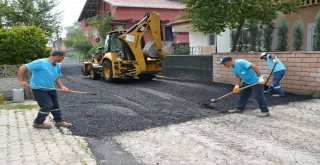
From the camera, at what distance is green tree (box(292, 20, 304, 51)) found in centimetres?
1226

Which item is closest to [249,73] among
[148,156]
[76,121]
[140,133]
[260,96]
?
[260,96]

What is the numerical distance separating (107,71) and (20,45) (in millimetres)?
4108

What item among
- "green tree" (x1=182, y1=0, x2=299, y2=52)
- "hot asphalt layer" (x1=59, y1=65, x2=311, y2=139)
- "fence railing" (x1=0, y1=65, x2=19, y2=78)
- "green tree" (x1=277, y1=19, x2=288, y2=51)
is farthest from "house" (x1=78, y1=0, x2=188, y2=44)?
"fence railing" (x1=0, y1=65, x2=19, y2=78)

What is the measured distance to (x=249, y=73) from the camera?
6961 millimetres

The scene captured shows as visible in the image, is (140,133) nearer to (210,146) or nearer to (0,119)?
(210,146)

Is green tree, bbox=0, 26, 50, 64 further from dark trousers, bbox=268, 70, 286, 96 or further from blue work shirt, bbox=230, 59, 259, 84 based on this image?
dark trousers, bbox=268, 70, 286, 96

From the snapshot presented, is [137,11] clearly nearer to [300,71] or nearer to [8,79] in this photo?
[8,79]

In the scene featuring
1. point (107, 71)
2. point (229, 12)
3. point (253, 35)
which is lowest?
point (107, 71)

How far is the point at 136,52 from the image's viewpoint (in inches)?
488

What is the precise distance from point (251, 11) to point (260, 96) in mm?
5835

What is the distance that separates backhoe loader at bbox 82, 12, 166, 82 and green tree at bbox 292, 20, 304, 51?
16.4ft

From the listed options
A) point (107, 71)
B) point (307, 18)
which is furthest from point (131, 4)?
point (307, 18)

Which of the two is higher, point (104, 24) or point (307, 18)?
point (104, 24)

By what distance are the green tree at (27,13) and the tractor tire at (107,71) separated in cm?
1075
